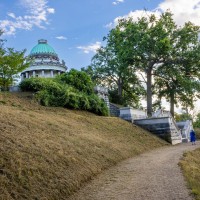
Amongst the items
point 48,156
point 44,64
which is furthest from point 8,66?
point 44,64

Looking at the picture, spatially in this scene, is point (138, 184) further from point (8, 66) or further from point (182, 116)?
point (182, 116)

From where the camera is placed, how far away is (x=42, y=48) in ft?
222

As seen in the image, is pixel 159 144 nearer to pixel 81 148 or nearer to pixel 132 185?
pixel 81 148

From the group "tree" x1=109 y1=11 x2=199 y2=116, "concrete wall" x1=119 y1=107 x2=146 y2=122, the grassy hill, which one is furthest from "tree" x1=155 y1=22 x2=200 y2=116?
the grassy hill

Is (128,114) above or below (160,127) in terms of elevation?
above

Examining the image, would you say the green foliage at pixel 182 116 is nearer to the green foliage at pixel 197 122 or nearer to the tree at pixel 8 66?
the green foliage at pixel 197 122

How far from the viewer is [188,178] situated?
34.6 feet

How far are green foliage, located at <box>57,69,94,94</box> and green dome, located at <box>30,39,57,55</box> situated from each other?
40.3 metres

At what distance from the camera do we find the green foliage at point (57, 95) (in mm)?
22628

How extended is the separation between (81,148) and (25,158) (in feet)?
11.9

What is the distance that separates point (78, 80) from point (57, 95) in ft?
14.6

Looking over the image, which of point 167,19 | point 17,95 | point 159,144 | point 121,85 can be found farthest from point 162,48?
point 17,95

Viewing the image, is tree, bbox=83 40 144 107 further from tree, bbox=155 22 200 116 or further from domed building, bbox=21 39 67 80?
domed building, bbox=21 39 67 80

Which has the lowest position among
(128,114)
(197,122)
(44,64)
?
(197,122)
